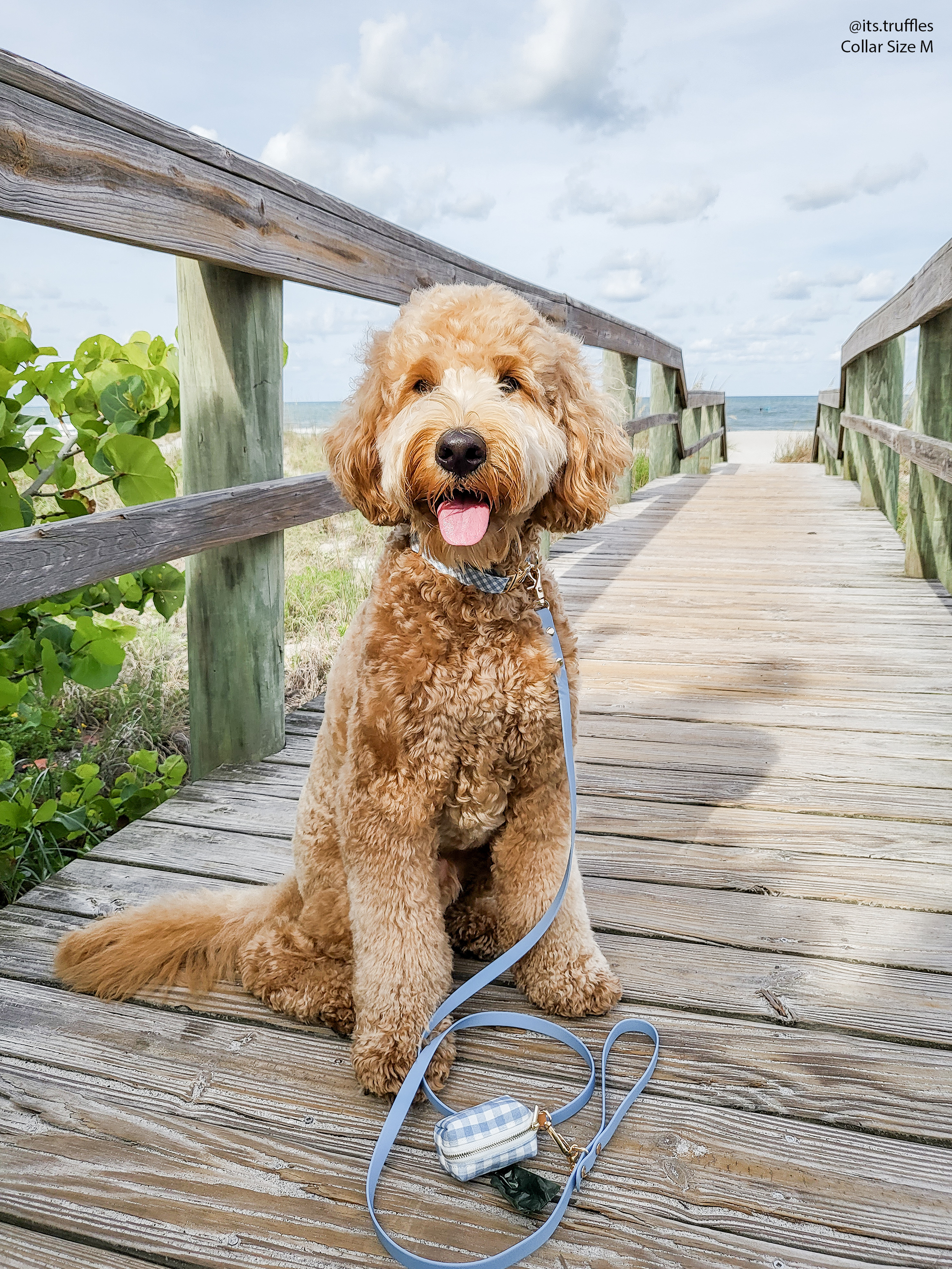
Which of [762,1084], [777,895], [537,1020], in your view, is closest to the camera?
[762,1084]

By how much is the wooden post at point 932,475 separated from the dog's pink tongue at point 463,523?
11.8 ft

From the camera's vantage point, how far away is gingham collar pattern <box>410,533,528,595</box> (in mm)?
1671

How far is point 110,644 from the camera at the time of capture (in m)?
2.43

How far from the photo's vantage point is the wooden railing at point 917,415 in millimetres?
4223

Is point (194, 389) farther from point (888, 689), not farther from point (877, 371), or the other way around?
point (877, 371)

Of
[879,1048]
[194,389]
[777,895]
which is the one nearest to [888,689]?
[777,895]

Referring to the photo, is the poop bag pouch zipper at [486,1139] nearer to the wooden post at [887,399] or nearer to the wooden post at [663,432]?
the wooden post at [887,399]

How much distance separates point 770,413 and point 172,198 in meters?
70.0

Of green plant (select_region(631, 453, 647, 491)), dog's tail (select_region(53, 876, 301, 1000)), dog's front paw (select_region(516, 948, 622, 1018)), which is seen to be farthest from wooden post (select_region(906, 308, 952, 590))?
green plant (select_region(631, 453, 647, 491))

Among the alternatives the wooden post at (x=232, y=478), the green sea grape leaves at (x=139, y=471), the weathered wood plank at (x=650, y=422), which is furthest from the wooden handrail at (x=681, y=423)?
the green sea grape leaves at (x=139, y=471)

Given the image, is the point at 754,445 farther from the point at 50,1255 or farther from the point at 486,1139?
the point at 50,1255

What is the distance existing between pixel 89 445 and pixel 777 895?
6.98 ft

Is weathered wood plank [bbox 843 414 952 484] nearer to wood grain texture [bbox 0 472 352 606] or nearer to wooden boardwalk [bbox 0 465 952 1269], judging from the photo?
wooden boardwalk [bbox 0 465 952 1269]

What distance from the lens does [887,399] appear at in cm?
668
